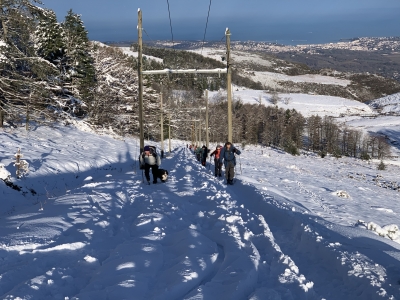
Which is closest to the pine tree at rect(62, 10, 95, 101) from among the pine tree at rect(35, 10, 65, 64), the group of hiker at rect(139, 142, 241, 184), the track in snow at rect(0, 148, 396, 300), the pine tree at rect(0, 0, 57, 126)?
the pine tree at rect(35, 10, 65, 64)

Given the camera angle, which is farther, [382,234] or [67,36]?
[67,36]

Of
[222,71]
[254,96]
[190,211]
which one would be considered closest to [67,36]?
[222,71]

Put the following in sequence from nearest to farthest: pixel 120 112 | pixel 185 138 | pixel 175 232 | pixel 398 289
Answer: pixel 398 289
pixel 175 232
pixel 120 112
pixel 185 138

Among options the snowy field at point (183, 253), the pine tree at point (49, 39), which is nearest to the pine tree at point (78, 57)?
the pine tree at point (49, 39)

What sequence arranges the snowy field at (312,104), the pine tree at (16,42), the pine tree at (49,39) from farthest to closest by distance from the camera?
the snowy field at (312,104), the pine tree at (49,39), the pine tree at (16,42)

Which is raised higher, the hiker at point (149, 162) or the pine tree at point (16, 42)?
the pine tree at point (16, 42)

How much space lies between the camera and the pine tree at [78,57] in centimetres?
3172

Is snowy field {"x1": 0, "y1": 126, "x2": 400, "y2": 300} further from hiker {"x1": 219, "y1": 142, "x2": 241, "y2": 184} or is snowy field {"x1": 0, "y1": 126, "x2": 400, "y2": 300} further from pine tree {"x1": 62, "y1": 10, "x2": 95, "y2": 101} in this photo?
pine tree {"x1": 62, "y1": 10, "x2": 95, "y2": 101}

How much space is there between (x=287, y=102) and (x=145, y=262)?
16649cm

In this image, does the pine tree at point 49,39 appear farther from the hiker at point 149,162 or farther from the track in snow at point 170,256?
the track in snow at point 170,256

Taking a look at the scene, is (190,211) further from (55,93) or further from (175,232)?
(55,93)

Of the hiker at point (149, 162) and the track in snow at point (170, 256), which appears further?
the hiker at point (149, 162)

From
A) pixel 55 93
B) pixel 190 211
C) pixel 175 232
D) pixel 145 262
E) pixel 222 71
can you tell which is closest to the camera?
pixel 145 262

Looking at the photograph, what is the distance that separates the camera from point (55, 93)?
31703 millimetres
